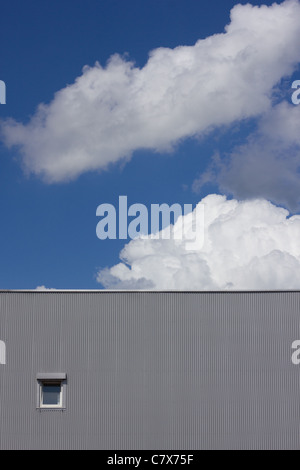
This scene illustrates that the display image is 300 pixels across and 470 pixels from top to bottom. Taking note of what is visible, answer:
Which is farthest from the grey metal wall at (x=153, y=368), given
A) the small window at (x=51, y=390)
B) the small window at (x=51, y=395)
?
the small window at (x=51, y=395)

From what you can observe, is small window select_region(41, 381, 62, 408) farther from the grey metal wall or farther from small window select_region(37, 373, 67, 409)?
the grey metal wall

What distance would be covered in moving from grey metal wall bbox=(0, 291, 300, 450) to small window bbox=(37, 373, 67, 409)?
0.78 ft

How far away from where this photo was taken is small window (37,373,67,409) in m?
23.2

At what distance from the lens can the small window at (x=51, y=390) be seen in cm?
2317

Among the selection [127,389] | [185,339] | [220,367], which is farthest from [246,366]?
[127,389]

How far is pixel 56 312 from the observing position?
23.6m

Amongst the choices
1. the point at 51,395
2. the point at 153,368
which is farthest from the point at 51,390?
the point at 153,368

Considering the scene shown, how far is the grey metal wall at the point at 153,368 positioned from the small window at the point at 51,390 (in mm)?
238

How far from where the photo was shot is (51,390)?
919 inches

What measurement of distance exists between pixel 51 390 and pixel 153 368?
401cm

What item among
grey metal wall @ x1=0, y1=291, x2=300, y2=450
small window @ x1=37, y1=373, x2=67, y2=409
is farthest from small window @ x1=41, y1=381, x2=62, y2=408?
grey metal wall @ x1=0, y1=291, x2=300, y2=450

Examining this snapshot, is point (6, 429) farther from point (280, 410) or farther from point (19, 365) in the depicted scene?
point (280, 410)

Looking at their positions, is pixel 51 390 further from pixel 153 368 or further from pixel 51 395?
pixel 153 368
